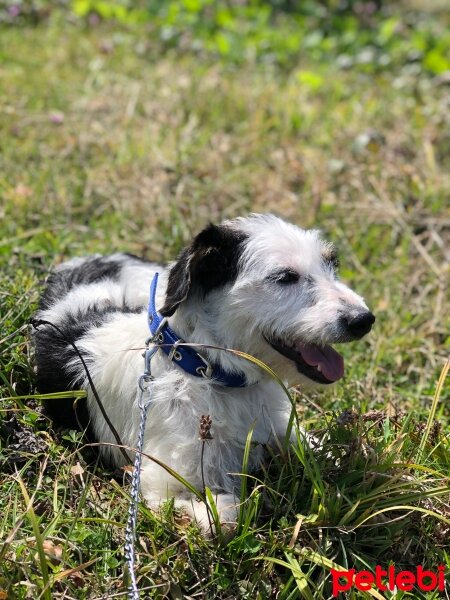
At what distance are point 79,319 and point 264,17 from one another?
282 inches

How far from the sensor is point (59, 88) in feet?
24.6

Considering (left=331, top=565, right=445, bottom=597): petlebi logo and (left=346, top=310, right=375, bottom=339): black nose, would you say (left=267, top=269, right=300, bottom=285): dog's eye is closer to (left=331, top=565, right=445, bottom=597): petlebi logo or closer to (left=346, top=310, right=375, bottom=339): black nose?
(left=346, top=310, right=375, bottom=339): black nose

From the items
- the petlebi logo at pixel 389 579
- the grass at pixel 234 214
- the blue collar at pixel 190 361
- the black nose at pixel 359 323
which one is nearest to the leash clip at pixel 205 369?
the blue collar at pixel 190 361

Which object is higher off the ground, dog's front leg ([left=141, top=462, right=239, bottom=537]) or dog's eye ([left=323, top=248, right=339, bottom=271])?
dog's eye ([left=323, top=248, right=339, bottom=271])

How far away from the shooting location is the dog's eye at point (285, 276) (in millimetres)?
3234

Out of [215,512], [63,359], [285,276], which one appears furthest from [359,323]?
[63,359]

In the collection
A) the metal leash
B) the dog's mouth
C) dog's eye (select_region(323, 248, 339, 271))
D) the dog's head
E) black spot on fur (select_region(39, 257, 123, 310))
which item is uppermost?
dog's eye (select_region(323, 248, 339, 271))

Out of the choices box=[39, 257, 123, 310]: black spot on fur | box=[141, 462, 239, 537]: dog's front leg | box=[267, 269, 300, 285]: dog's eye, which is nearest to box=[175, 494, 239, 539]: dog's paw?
box=[141, 462, 239, 537]: dog's front leg

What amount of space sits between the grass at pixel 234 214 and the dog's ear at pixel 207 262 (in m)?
0.84

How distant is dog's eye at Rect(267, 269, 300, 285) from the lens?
3.23 meters

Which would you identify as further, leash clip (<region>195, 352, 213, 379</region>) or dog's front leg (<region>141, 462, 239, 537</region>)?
leash clip (<region>195, 352, 213, 379</region>)

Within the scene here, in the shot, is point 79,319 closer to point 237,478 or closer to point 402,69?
point 237,478

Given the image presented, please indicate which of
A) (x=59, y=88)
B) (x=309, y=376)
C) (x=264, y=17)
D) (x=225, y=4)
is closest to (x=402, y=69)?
(x=264, y=17)

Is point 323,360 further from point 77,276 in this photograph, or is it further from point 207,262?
point 77,276
